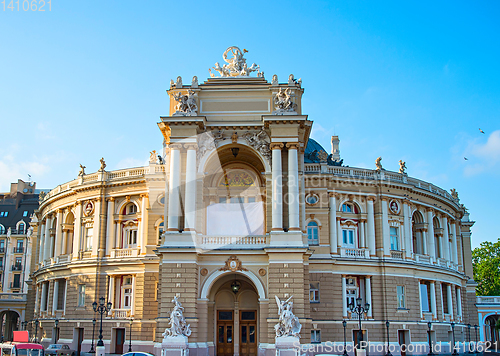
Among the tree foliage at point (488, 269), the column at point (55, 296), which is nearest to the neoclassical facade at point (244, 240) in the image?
the column at point (55, 296)

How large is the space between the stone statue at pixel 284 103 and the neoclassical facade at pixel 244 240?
8 cm

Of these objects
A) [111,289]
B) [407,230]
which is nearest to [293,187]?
[407,230]

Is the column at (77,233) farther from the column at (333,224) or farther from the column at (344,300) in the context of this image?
the column at (344,300)

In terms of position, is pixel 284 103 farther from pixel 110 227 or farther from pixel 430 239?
pixel 430 239

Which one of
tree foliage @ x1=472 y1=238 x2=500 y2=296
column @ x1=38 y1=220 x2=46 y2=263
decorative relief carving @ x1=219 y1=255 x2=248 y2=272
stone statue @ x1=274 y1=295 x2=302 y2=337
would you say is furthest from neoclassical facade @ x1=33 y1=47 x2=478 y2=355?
tree foliage @ x1=472 y1=238 x2=500 y2=296

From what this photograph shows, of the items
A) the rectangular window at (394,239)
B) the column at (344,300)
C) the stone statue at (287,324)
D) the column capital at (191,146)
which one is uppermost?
the column capital at (191,146)

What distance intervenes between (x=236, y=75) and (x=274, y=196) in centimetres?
1027

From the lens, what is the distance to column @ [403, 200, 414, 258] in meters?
48.1

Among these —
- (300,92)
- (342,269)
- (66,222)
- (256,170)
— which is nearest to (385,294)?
(342,269)

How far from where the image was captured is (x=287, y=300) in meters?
33.4

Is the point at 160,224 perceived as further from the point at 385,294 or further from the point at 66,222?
the point at 385,294

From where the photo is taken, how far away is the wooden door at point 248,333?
3800cm

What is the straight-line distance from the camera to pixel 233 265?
116 feet

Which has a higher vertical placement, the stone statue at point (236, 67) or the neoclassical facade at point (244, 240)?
the stone statue at point (236, 67)
